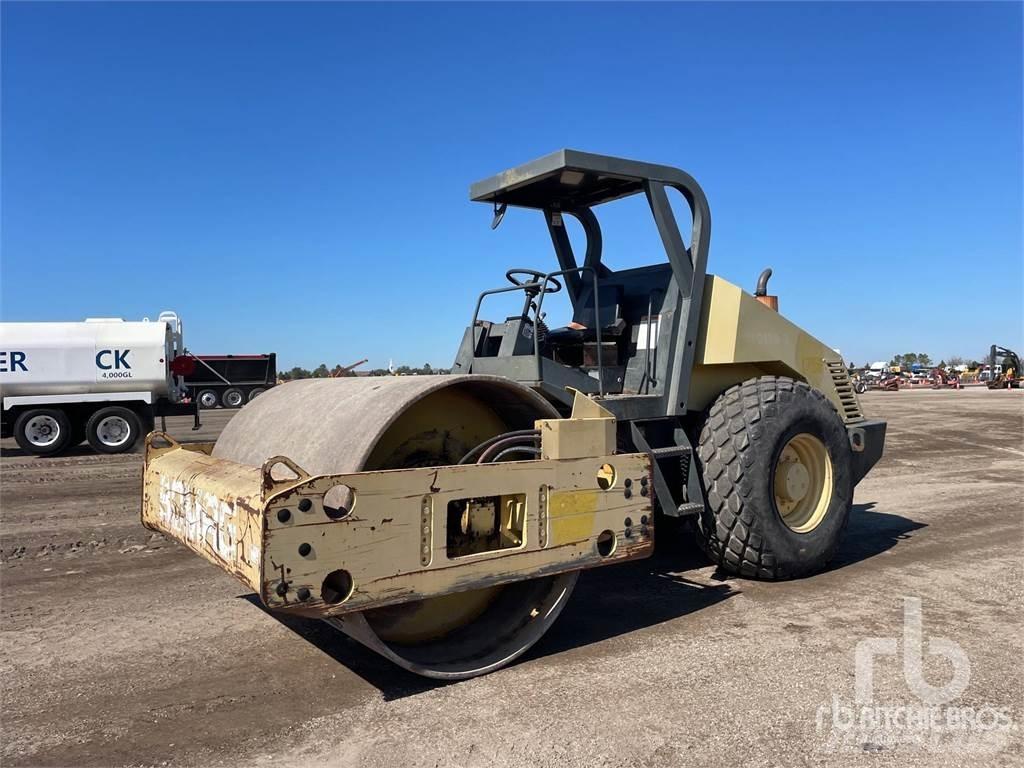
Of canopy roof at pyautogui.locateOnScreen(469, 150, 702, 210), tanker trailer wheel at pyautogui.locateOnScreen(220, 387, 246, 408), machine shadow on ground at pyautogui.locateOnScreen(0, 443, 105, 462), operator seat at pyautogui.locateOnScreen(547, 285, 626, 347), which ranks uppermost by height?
canopy roof at pyautogui.locateOnScreen(469, 150, 702, 210)

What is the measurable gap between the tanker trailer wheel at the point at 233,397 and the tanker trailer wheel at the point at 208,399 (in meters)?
0.35

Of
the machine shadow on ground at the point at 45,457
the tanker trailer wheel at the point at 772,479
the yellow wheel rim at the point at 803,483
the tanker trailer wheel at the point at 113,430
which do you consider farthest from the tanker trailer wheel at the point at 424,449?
the tanker trailer wheel at the point at 113,430

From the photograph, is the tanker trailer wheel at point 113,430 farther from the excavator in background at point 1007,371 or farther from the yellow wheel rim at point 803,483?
the excavator in background at point 1007,371

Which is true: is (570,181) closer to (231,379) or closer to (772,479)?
(772,479)

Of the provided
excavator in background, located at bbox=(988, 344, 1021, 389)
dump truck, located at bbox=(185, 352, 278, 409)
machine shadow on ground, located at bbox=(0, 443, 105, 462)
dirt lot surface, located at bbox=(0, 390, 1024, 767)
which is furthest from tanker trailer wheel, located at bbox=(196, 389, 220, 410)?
excavator in background, located at bbox=(988, 344, 1021, 389)

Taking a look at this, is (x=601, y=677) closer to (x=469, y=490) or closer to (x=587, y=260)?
(x=469, y=490)

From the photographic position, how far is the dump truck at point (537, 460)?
126 inches

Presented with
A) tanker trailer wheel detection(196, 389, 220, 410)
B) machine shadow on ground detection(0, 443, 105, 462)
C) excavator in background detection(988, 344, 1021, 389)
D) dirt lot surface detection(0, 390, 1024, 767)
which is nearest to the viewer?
dirt lot surface detection(0, 390, 1024, 767)

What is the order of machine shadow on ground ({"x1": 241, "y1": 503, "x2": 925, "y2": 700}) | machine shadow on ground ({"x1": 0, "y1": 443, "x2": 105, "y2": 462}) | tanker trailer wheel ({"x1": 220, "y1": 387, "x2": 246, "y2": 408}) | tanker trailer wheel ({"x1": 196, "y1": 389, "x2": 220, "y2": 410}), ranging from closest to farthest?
1. machine shadow on ground ({"x1": 241, "y1": 503, "x2": 925, "y2": 700})
2. machine shadow on ground ({"x1": 0, "y1": 443, "x2": 105, "y2": 462})
3. tanker trailer wheel ({"x1": 196, "y1": 389, "x2": 220, "y2": 410})
4. tanker trailer wheel ({"x1": 220, "y1": 387, "x2": 246, "y2": 408})

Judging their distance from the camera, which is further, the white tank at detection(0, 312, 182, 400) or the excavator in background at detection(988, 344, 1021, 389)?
the excavator in background at detection(988, 344, 1021, 389)

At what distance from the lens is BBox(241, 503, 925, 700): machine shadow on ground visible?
12.5ft

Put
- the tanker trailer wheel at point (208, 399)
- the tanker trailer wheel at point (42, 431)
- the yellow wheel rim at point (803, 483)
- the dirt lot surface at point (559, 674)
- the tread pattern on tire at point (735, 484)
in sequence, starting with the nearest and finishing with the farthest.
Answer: the dirt lot surface at point (559, 674) < the tread pattern on tire at point (735, 484) < the yellow wheel rim at point (803, 483) < the tanker trailer wheel at point (42, 431) < the tanker trailer wheel at point (208, 399)

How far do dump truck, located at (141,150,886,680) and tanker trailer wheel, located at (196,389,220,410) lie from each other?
24790mm

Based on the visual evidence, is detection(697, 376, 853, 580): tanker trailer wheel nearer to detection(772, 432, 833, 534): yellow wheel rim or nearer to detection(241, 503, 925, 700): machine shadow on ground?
detection(772, 432, 833, 534): yellow wheel rim
